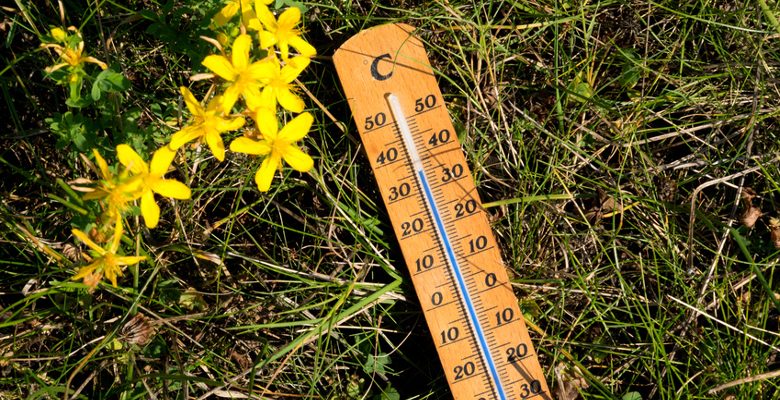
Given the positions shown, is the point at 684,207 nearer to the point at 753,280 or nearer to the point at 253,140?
the point at 753,280

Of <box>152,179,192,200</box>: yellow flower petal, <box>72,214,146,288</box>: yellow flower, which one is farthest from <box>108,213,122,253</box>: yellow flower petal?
<box>152,179,192,200</box>: yellow flower petal

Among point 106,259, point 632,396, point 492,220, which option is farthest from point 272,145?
point 632,396

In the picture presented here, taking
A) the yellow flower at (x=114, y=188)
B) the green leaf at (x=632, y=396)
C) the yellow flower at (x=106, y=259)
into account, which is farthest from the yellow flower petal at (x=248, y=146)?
the green leaf at (x=632, y=396)

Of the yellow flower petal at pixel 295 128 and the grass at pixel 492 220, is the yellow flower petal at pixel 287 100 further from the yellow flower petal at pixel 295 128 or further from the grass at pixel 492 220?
the grass at pixel 492 220

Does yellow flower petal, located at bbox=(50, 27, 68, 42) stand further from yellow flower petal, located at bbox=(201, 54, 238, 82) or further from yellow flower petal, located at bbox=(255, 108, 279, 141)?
yellow flower petal, located at bbox=(255, 108, 279, 141)

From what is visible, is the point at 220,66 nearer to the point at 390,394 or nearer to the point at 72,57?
the point at 72,57

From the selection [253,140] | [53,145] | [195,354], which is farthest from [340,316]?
[53,145]
